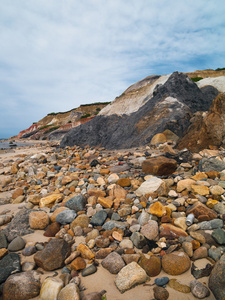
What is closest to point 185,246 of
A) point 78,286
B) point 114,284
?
point 114,284

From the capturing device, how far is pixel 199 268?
1.95 m

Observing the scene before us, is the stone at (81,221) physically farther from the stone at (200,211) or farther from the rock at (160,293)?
the stone at (200,211)

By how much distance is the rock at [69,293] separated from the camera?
177cm

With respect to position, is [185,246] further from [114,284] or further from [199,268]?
[114,284]

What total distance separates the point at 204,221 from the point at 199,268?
0.76 meters

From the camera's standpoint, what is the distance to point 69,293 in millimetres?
1795

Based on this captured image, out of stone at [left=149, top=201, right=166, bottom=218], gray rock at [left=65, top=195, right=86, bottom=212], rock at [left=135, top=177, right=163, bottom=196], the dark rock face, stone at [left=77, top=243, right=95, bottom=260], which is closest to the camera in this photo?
stone at [left=77, top=243, right=95, bottom=260]

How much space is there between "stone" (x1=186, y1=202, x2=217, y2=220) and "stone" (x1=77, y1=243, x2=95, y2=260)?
1582 mm

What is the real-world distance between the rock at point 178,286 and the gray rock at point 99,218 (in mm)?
1367

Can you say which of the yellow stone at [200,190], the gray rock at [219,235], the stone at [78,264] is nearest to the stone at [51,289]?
the stone at [78,264]

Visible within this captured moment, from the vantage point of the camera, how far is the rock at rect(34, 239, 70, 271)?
2208 millimetres

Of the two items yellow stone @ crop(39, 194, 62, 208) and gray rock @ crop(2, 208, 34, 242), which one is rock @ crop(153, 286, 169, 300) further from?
yellow stone @ crop(39, 194, 62, 208)

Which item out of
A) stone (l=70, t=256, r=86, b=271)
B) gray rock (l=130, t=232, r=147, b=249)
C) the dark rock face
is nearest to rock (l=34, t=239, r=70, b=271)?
stone (l=70, t=256, r=86, b=271)

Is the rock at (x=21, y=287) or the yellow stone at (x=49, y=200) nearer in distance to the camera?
the rock at (x=21, y=287)
